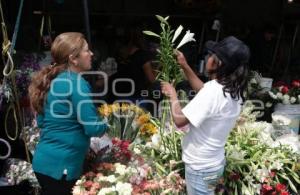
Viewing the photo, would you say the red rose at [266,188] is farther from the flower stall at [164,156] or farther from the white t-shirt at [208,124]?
the white t-shirt at [208,124]

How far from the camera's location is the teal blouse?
2.38 m

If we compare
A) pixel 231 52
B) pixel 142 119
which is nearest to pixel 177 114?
pixel 231 52

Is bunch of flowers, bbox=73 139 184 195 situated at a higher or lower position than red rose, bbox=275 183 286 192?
higher

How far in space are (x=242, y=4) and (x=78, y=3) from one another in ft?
9.72

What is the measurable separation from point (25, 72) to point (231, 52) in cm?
211

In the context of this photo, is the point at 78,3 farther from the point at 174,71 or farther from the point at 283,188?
the point at 283,188

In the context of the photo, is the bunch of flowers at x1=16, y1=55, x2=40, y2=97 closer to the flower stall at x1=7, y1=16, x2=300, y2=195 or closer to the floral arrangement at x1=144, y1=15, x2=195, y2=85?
the flower stall at x1=7, y1=16, x2=300, y2=195

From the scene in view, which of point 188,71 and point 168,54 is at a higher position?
point 168,54

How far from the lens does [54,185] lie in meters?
2.57

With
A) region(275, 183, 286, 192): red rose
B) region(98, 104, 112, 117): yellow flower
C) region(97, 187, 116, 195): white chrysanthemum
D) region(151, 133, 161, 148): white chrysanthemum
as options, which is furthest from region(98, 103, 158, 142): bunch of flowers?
region(275, 183, 286, 192): red rose

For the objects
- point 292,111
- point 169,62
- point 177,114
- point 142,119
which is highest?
point 169,62

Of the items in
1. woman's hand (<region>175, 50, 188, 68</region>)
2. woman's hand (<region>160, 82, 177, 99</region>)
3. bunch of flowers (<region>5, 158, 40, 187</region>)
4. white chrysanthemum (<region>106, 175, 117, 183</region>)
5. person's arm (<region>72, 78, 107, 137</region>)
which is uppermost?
woman's hand (<region>175, 50, 188, 68</region>)

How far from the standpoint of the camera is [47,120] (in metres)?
2.52

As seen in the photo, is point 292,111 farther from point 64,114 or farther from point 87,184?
point 64,114
